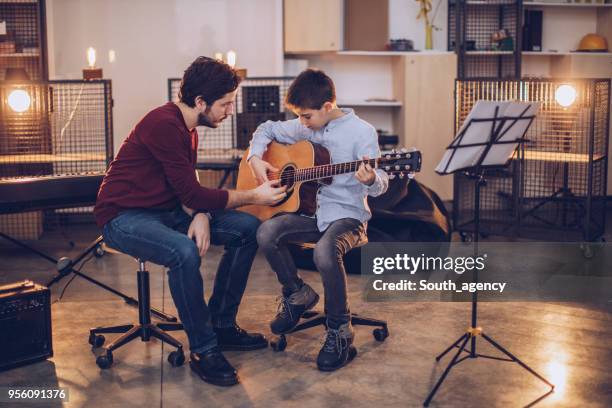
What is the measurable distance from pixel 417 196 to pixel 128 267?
1.81 m

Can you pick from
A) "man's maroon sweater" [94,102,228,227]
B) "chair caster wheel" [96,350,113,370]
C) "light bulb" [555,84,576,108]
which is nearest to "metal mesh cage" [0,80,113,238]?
"man's maroon sweater" [94,102,228,227]

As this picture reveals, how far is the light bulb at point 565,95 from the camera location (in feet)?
17.3

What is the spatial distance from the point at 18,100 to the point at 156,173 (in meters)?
2.36

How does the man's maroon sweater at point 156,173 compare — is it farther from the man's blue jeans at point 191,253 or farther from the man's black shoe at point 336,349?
the man's black shoe at point 336,349

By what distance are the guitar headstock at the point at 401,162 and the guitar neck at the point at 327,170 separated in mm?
39

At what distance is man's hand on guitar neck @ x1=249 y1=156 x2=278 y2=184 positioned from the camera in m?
3.58

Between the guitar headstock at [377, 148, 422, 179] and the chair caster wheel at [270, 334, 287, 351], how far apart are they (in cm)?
85

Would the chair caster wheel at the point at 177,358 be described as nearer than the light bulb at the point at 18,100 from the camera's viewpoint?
Yes

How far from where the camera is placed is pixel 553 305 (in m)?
4.14

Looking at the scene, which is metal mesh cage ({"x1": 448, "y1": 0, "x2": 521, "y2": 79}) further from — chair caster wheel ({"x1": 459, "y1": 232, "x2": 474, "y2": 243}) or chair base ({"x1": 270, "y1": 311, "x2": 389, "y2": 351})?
chair base ({"x1": 270, "y1": 311, "x2": 389, "y2": 351})

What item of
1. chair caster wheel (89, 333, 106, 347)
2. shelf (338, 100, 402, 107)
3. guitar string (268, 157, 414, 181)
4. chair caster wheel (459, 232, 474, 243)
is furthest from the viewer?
shelf (338, 100, 402, 107)

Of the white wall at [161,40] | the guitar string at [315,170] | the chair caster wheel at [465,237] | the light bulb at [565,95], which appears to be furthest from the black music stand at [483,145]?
the white wall at [161,40]

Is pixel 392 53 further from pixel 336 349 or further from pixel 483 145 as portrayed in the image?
pixel 336 349

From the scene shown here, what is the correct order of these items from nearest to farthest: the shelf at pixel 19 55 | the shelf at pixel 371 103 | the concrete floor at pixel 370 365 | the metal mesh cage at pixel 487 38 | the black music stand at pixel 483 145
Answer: the concrete floor at pixel 370 365 → the black music stand at pixel 483 145 → the shelf at pixel 19 55 → the metal mesh cage at pixel 487 38 → the shelf at pixel 371 103
